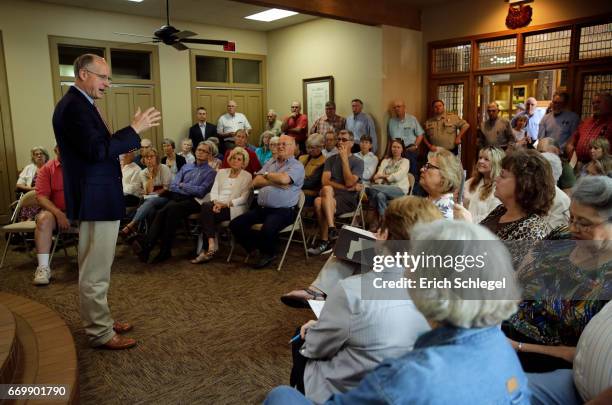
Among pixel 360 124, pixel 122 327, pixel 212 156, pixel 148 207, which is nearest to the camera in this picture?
pixel 122 327

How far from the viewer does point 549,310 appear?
5.46ft

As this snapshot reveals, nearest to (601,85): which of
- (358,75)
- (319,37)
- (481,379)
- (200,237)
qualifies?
(358,75)

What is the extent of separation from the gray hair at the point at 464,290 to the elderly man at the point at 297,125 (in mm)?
7017

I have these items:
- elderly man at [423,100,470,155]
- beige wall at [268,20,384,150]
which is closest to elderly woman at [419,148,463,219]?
elderly man at [423,100,470,155]

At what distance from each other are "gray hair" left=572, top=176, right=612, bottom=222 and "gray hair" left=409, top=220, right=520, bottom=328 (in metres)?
0.76

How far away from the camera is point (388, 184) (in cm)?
552

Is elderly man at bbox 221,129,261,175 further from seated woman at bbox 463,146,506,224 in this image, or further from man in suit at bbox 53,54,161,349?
seated woman at bbox 463,146,506,224

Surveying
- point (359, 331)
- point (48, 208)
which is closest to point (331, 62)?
point (48, 208)

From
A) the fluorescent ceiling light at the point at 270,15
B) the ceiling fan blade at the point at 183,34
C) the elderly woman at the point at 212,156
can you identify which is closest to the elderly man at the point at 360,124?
the fluorescent ceiling light at the point at 270,15

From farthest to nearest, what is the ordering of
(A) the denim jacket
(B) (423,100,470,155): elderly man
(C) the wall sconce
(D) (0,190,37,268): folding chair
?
(B) (423,100,470,155): elderly man < (C) the wall sconce < (D) (0,190,37,268): folding chair < (A) the denim jacket

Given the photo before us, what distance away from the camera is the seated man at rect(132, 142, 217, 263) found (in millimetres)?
4637

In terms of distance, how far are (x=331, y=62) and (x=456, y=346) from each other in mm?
7592

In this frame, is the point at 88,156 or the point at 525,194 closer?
the point at 525,194

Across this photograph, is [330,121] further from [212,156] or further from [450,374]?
[450,374]
